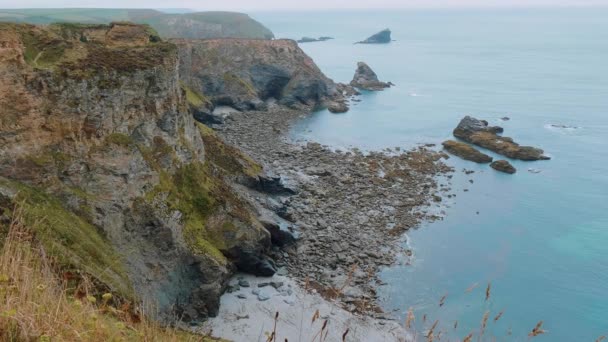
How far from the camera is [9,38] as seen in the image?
21.8m

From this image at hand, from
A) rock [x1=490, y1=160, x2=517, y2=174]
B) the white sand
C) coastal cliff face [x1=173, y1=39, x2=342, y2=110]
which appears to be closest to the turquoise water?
rock [x1=490, y1=160, x2=517, y2=174]

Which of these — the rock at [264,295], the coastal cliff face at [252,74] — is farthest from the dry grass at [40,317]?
the coastal cliff face at [252,74]

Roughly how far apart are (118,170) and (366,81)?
3547 inches

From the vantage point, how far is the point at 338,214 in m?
39.4

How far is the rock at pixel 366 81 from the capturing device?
10612cm

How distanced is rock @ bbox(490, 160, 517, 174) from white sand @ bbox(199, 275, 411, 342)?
112ft

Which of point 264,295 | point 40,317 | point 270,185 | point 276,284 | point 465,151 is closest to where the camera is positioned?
point 40,317

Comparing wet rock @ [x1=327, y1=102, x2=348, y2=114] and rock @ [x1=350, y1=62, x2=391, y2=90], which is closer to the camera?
wet rock @ [x1=327, y1=102, x2=348, y2=114]

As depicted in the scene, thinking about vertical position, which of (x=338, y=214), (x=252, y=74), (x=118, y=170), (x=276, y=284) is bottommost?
(x=338, y=214)

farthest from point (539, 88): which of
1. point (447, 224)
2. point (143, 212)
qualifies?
point (143, 212)

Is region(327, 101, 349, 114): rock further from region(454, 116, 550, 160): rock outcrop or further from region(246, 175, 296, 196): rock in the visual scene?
region(246, 175, 296, 196): rock

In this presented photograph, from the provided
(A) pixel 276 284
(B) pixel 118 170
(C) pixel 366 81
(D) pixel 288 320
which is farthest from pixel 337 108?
(B) pixel 118 170

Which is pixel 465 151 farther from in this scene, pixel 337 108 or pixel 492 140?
pixel 337 108

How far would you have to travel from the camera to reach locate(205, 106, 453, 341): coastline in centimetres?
2630
